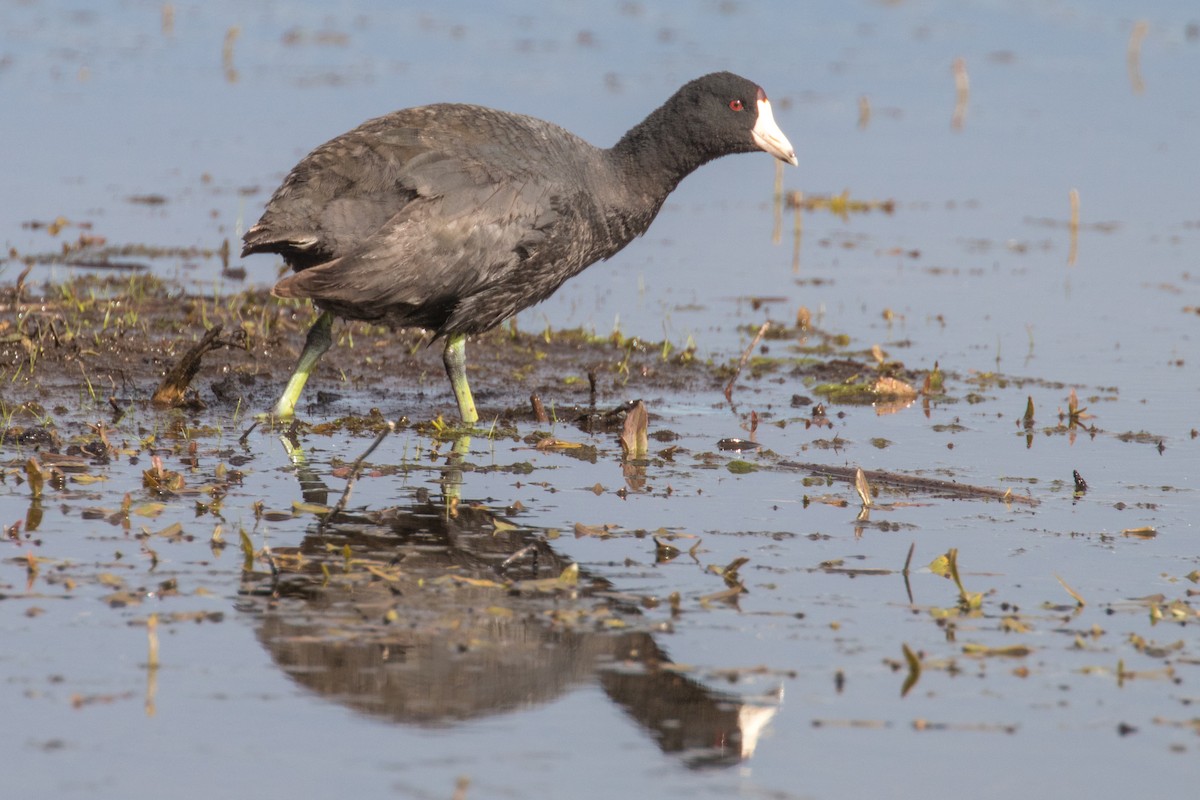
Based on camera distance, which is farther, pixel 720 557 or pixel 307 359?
pixel 307 359

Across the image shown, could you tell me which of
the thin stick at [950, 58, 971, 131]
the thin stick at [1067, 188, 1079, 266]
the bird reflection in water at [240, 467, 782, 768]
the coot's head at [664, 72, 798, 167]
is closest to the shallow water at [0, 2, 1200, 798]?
the bird reflection in water at [240, 467, 782, 768]

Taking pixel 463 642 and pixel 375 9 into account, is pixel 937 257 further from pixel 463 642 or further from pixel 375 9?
pixel 375 9

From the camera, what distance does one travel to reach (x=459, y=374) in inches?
323

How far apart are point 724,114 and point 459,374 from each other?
1790 millimetres

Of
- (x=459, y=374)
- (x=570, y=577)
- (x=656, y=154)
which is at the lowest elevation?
(x=570, y=577)

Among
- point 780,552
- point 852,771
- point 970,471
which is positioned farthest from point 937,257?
point 852,771

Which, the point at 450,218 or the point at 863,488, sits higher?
the point at 450,218

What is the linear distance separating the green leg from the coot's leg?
0.54 m

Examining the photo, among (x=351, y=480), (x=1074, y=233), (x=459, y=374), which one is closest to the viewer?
(x=351, y=480)

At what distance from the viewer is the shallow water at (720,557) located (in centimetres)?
437

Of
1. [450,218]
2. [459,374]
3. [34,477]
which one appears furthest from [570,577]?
[459,374]

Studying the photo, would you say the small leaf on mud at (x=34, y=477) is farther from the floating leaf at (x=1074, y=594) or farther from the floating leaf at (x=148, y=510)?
the floating leaf at (x=1074, y=594)

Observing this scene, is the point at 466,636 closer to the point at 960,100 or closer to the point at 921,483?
the point at 921,483

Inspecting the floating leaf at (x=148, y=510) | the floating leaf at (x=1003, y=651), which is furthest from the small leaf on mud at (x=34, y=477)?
the floating leaf at (x=1003, y=651)
